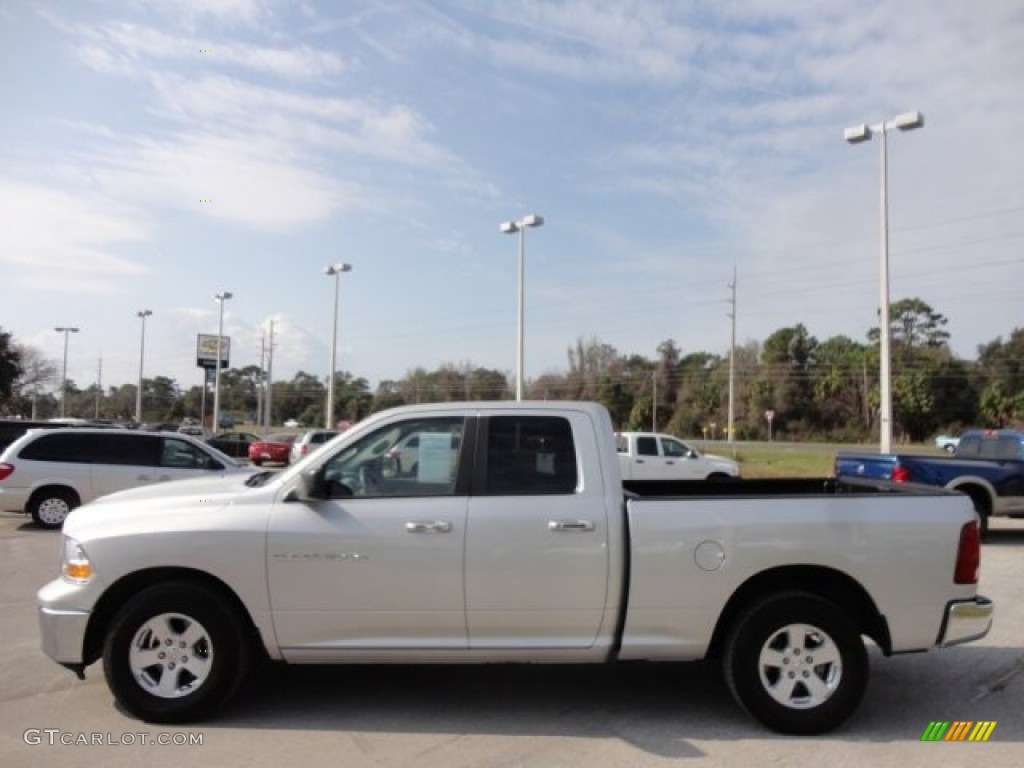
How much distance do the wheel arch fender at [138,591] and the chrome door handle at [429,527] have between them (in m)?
1.06

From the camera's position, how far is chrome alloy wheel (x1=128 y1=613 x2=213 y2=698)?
484 cm

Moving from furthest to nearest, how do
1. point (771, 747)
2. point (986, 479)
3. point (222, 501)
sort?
point (986, 479), point (222, 501), point (771, 747)

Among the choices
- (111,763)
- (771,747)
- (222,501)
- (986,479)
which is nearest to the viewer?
(111,763)

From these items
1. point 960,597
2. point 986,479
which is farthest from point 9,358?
point 960,597

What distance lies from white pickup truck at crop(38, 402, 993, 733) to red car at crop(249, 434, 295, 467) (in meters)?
29.7

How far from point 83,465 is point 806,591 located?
1295cm

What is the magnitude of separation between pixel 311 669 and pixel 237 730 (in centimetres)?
130

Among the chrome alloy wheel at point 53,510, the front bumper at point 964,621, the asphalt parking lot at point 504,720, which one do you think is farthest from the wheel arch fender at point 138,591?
the chrome alloy wheel at point 53,510

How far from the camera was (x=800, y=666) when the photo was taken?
16.0ft

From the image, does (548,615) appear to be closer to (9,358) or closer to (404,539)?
(404,539)

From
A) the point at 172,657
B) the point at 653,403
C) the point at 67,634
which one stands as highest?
the point at 653,403

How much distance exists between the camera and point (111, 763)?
4332mm

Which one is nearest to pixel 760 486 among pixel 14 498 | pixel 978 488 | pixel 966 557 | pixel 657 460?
pixel 966 557

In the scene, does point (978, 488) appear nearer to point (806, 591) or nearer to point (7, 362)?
point (806, 591)
